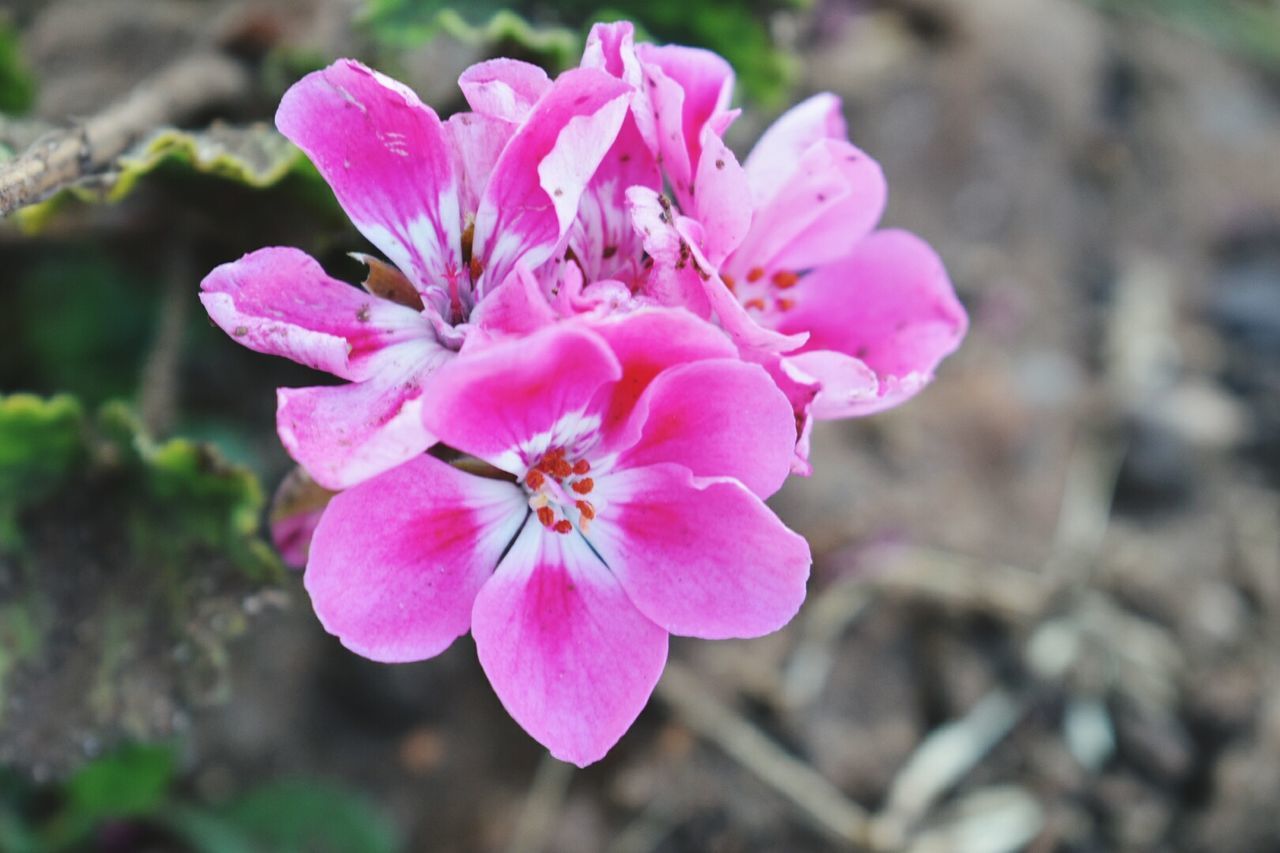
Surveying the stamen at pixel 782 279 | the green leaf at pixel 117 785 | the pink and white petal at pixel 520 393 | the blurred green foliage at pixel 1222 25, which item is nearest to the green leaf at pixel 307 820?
the green leaf at pixel 117 785

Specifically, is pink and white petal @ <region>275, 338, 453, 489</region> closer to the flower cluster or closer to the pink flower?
the flower cluster

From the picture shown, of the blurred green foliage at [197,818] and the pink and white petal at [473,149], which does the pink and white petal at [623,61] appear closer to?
the pink and white petal at [473,149]

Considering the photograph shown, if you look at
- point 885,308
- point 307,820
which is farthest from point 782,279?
point 307,820

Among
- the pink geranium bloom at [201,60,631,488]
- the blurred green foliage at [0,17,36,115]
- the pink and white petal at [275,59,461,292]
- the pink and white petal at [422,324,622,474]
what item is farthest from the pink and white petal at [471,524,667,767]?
the blurred green foliage at [0,17,36,115]

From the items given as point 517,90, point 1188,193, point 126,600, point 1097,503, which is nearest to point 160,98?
point 126,600

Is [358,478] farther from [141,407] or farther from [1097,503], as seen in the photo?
[1097,503]
